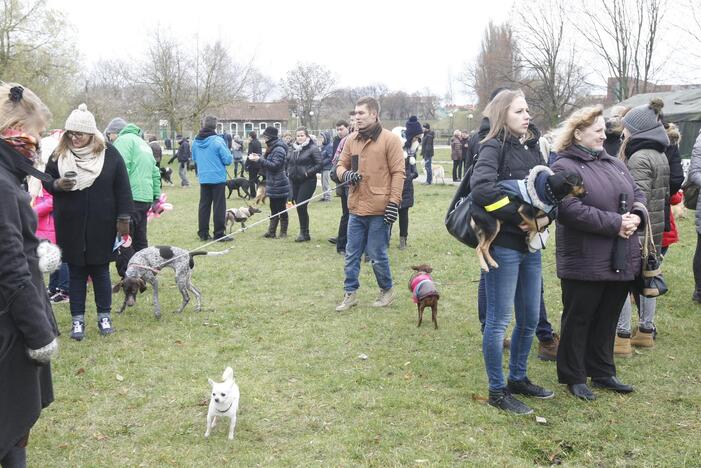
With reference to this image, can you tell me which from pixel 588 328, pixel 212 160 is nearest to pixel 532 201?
pixel 588 328

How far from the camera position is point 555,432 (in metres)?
3.78

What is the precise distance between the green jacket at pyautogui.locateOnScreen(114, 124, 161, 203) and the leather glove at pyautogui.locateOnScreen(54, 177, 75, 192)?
2.40 m

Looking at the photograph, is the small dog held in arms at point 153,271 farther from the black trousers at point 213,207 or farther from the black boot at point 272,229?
the black boot at point 272,229

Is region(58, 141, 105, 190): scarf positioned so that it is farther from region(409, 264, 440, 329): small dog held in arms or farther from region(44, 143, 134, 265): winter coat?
region(409, 264, 440, 329): small dog held in arms

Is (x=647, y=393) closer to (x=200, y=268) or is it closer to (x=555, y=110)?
(x=200, y=268)

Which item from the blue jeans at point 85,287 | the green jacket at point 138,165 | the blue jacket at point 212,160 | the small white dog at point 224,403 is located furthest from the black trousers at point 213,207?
the small white dog at point 224,403

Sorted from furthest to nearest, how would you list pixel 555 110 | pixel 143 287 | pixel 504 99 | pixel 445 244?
pixel 555 110 < pixel 445 244 < pixel 143 287 < pixel 504 99

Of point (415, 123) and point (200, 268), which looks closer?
point (200, 268)

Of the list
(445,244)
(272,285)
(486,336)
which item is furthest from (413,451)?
(445,244)

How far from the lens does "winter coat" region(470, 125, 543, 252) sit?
3672 mm

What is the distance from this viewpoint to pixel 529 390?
4250mm

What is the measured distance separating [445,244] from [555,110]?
108 ft

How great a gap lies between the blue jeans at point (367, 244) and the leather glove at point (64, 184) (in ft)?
8.96

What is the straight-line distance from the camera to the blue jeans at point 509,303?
3832 mm
